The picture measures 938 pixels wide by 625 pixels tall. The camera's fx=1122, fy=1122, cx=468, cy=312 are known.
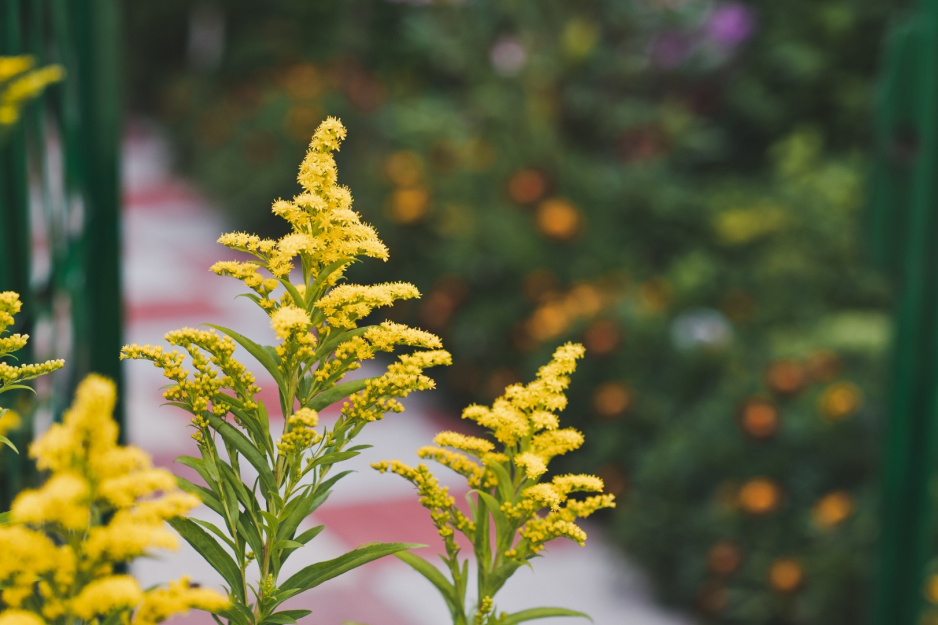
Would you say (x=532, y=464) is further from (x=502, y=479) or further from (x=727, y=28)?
(x=727, y=28)

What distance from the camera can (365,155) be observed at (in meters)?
7.22

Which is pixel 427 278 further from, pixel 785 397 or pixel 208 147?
pixel 208 147

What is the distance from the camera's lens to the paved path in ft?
11.1

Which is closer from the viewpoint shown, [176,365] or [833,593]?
[176,365]

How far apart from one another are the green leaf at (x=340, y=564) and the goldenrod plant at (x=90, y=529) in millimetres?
132

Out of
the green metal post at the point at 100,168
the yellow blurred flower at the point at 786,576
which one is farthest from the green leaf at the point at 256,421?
the yellow blurred flower at the point at 786,576

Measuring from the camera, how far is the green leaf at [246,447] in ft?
1.76

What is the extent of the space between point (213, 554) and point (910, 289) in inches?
96.3

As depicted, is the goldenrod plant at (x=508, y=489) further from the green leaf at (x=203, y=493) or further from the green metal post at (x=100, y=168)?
the green metal post at (x=100, y=168)

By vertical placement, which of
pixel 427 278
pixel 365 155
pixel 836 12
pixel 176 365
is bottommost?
pixel 176 365

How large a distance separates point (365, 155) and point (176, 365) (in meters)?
6.79

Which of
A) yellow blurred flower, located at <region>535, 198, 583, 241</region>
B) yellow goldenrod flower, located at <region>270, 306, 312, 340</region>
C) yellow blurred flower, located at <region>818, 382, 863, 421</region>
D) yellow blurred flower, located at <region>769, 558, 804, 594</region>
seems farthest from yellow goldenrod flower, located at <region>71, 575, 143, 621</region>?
yellow blurred flower, located at <region>535, 198, 583, 241</region>

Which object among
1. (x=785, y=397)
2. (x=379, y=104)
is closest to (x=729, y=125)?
(x=379, y=104)

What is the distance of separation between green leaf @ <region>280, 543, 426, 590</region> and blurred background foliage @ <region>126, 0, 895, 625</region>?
9.87ft
